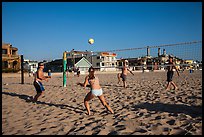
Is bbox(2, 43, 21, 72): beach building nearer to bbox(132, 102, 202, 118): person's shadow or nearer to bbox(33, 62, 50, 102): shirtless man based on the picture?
bbox(33, 62, 50, 102): shirtless man

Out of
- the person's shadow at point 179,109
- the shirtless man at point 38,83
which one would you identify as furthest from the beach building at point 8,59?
the person's shadow at point 179,109

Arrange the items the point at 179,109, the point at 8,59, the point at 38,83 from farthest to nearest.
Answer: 1. the point at 8,59
2. the point at 38,83
3. the point at 179,109

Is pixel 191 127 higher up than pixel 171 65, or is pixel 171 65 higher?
pixel 171 65

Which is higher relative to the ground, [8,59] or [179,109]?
[8,59]

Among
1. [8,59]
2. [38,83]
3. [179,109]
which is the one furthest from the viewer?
[8,59]

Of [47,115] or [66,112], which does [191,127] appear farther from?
[47,115]

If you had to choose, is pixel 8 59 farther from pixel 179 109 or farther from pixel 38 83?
pixel 179 109

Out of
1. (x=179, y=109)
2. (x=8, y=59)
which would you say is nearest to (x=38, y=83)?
(x=179, y=109)

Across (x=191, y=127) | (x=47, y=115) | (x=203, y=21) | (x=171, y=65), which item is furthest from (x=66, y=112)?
(x=171, y=65)

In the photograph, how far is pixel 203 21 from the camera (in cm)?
356

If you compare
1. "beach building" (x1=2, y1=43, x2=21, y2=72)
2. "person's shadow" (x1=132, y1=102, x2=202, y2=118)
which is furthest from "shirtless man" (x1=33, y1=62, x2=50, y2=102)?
"beach building" (x1=2, y1=43, x2=21, y2=72)

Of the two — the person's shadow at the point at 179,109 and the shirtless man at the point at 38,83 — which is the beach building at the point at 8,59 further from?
the person's shadow at the point at 179,109

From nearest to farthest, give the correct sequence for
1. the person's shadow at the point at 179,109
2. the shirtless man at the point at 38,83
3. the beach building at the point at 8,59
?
the person's shadow at the point at 179,109 < the shirtless man at the point at 38,83 < the beach building at the point at 8,59

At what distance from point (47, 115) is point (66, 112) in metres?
0.45
